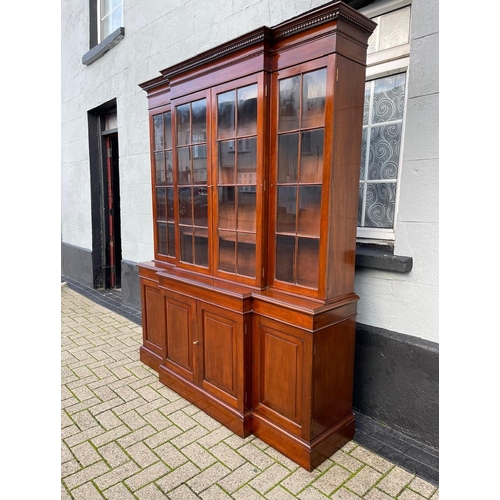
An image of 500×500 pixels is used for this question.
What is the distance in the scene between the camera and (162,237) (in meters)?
3.30

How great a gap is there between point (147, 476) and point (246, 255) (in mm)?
1396

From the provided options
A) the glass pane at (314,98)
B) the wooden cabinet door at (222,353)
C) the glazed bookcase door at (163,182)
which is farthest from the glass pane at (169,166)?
the glass pane at (314,98)

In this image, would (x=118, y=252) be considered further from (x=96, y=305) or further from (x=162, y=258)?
(x=162, y=258)

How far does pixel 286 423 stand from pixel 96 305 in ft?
12.6

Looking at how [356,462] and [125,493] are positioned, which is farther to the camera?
[356,462]

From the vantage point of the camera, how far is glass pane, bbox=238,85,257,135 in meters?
2.23

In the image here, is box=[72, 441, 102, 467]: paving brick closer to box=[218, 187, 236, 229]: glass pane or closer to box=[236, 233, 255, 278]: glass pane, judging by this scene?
box=[236, 233, 255, 278]: glass pane

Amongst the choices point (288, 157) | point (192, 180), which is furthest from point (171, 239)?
point (288, 157)

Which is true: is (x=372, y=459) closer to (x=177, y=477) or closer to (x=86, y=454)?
(x=177, y=477)

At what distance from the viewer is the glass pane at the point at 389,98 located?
2.36 metres

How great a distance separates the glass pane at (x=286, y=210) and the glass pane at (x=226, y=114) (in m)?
0.56

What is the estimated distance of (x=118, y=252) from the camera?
598cm

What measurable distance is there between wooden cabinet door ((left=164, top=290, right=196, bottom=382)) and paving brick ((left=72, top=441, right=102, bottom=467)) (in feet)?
2.56
